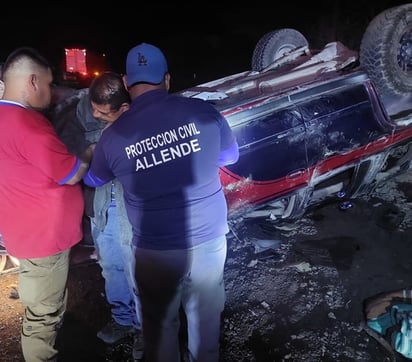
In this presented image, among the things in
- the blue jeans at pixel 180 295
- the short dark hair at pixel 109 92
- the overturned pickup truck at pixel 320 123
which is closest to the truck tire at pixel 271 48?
the overturned pickup truck at pixel 320 123

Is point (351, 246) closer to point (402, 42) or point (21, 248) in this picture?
point (402, 42)

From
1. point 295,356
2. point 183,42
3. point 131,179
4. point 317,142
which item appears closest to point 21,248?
point 131,179

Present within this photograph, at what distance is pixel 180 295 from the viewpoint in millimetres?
2186

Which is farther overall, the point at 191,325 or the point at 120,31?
the point at 120,31

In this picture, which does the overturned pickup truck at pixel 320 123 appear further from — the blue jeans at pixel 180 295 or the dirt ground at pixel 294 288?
the blue jeans at pixel 180 295

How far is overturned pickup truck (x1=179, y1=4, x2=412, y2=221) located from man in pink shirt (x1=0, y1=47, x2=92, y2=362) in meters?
1.27

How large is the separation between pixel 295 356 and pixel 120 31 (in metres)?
12.5

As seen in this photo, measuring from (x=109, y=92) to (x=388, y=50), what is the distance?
3094 millimetres

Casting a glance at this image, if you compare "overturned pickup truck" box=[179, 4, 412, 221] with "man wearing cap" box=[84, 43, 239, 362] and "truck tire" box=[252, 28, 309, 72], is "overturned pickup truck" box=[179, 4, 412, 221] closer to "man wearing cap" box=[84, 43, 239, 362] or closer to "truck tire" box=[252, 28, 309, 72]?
"truck tire" box=[252, 28, 309, 72]

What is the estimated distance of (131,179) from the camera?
1.94 metres

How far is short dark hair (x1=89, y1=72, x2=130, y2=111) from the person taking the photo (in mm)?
2275

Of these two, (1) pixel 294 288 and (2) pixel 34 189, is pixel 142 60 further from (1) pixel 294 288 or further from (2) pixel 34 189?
(1) pixel 294 288

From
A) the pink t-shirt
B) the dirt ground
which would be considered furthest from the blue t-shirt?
the dirt ground

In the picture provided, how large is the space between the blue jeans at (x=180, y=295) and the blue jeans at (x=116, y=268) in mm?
357
